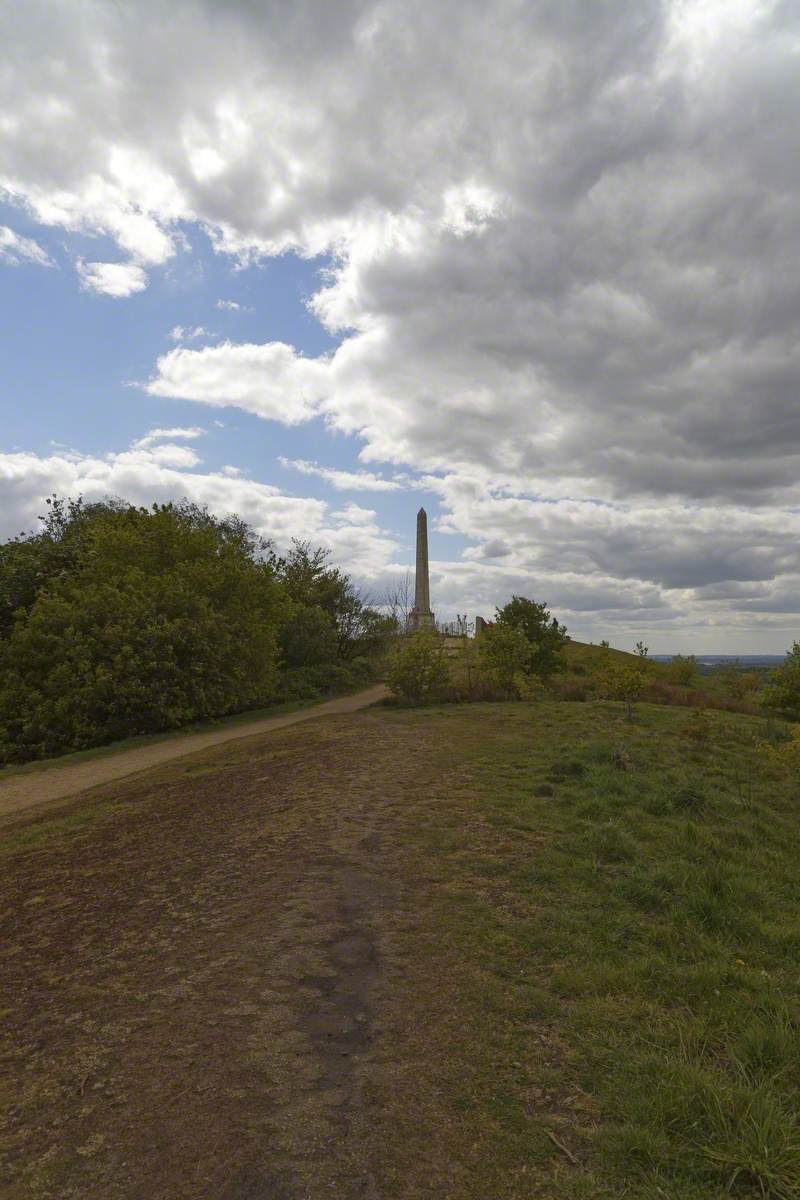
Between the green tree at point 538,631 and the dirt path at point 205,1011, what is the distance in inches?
697

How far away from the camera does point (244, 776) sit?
33.0ft

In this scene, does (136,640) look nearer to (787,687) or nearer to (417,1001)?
(417,1001)

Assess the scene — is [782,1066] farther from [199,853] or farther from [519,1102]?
[199,853]

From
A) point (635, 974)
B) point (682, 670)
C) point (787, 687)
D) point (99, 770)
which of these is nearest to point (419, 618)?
point (682, 670)

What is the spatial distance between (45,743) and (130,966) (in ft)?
41.6

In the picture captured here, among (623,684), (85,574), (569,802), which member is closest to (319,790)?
(569,802)

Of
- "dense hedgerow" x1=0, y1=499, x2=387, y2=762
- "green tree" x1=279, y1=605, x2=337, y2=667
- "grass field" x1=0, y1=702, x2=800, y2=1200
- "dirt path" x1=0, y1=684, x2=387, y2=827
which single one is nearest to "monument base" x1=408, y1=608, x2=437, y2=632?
"green tree" x1=279, y1=605, x2=337, y2=667

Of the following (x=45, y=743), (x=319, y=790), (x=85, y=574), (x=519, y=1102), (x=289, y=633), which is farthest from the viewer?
(x=289, y=633)

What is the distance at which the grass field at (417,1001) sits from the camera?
100 inches

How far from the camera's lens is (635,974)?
3.86 meters

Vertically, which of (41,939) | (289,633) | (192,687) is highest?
(289,633)

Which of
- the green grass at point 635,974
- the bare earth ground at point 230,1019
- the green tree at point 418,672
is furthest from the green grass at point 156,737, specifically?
the green grass at point 635,974

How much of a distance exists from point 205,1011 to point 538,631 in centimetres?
2179

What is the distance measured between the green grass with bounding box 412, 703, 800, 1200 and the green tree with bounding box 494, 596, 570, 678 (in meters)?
15.8
